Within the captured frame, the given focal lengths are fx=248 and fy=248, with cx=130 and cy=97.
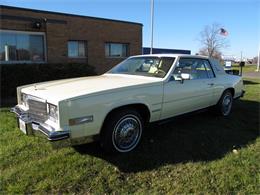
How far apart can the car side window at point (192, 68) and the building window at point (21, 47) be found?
32.0 ft

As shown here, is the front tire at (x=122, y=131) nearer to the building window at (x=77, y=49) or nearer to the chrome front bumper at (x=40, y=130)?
the chrome front bumper at (x=40, y=130)

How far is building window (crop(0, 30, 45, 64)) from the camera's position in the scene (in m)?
11.7

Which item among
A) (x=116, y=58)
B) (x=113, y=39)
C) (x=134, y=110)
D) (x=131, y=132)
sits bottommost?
(x=131, y=132)

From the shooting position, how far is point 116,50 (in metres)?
16.7

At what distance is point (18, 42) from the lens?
39.9 feet

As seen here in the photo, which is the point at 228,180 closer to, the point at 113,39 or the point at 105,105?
the point at 105,105

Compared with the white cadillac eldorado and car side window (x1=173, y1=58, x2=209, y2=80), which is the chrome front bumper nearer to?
the white cadillac eldorado

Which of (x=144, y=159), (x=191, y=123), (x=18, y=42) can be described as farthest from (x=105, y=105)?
(x=18, y=42)

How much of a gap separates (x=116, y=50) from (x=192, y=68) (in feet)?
39.4


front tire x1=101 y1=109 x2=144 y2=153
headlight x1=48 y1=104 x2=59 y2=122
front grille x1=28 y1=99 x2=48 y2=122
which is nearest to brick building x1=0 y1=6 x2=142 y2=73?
front grille x1=28 y1=99 x2=48 y2=122

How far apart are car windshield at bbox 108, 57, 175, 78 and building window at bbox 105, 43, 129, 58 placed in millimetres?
10955

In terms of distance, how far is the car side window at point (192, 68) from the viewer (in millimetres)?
4768

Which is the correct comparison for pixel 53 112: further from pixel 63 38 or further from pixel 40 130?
pixel 63 38

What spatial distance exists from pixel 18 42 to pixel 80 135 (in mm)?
10551
